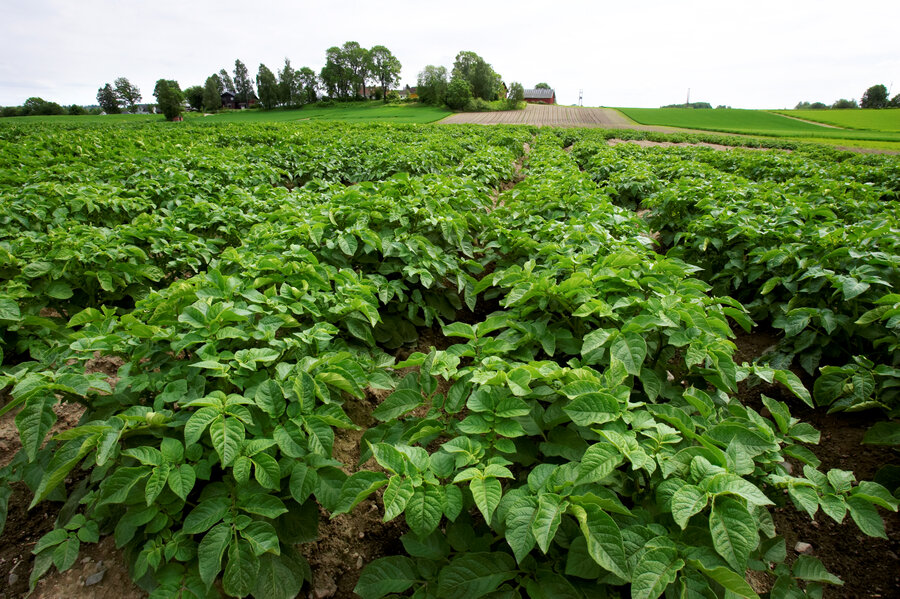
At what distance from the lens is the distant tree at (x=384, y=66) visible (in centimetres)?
8481

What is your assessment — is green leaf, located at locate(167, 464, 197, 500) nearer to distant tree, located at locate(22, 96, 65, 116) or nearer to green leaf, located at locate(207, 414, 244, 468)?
green leaf, located at locate(207, 414, 244, 468)

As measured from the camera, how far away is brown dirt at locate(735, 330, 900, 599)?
6.19ft

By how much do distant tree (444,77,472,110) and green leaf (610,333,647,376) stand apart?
70.0 m

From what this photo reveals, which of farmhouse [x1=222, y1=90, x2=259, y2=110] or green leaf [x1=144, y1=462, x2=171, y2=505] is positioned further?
farmhouse [x1=222, y1=90, x2=259, y2=110]

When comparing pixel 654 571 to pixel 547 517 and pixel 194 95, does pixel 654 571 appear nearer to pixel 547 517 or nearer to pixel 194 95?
pixel 547 517

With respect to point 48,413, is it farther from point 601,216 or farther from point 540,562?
point 601,216

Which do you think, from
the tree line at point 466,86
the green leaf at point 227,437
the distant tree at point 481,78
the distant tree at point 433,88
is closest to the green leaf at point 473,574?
the green leaf at point 227,437

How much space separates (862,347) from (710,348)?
79.5 inches

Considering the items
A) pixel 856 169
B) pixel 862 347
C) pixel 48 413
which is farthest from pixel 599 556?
pixel 856 169

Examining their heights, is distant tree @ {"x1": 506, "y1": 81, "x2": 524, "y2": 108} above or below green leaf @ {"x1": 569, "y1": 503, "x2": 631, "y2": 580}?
above

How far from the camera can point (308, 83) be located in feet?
271

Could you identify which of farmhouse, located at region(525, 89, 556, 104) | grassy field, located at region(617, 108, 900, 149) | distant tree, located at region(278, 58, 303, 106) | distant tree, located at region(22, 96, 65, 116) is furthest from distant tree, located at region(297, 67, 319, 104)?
grassy field, located at region(617, 108, 900, 149)

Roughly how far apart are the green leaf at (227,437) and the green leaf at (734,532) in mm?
1612

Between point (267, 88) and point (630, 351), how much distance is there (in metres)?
90.9
